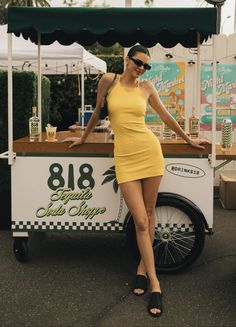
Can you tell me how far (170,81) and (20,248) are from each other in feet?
13.1

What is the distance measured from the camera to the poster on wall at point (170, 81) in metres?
7.16

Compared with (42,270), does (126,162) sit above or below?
above

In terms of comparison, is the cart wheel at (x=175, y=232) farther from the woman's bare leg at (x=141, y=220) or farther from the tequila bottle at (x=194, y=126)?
the tequila bottle at (x=194, y=126)

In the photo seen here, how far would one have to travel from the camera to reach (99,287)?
3.78m

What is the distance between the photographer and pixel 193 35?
15.6ft

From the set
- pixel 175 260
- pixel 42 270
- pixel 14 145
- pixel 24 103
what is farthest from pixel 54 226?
pixel 24 103

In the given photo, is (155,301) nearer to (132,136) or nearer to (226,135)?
(132,136)

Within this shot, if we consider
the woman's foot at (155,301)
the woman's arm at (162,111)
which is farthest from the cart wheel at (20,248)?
the woman's arm at (162,111)

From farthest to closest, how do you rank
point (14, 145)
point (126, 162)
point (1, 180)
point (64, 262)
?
point (1, 180) → point (64, 262) → point (14, 145) → point (126, 162)

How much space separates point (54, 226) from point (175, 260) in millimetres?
1142

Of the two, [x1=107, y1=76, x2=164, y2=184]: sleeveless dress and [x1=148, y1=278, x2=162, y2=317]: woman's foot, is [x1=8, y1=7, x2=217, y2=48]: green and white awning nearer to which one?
[x1=107, y1=76, x2=164, y2=184]: sleeveless dress

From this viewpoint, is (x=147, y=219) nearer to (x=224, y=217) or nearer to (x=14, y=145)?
(x=14, y=145)

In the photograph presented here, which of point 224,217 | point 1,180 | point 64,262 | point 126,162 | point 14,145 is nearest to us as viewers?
point 126,162

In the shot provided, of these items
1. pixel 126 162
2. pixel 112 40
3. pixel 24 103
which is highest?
pixel 112 40
